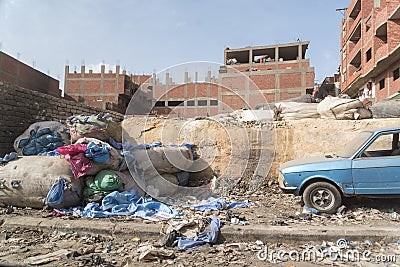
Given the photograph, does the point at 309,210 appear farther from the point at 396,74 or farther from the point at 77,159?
the point at 396,74

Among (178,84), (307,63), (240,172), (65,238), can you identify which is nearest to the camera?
(65,238)

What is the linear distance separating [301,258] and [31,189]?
3545mm

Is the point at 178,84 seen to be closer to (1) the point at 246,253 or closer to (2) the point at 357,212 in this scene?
(1) the point at 246,253

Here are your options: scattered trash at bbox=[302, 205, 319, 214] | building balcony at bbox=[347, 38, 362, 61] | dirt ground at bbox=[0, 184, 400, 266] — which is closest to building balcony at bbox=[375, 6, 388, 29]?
building balcony at bbox=[347, 38, 362, 61]

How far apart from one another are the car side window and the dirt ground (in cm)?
82

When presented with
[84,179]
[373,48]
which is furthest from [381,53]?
[84,179]

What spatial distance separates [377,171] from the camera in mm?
3828

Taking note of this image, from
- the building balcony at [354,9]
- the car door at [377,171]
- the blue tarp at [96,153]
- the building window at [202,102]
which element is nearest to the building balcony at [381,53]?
the building balcony at [354,9]

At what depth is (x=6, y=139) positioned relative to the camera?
17.6ft

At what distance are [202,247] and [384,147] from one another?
3.04 m

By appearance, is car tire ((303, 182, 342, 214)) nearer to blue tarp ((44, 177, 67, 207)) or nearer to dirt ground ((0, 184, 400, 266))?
dirt ground ((0, 184, 400, 266))

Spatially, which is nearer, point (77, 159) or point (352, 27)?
point (77, 159)

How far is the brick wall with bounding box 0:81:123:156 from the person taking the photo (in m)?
5.28

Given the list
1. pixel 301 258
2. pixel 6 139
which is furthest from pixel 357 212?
pixel 6 139
